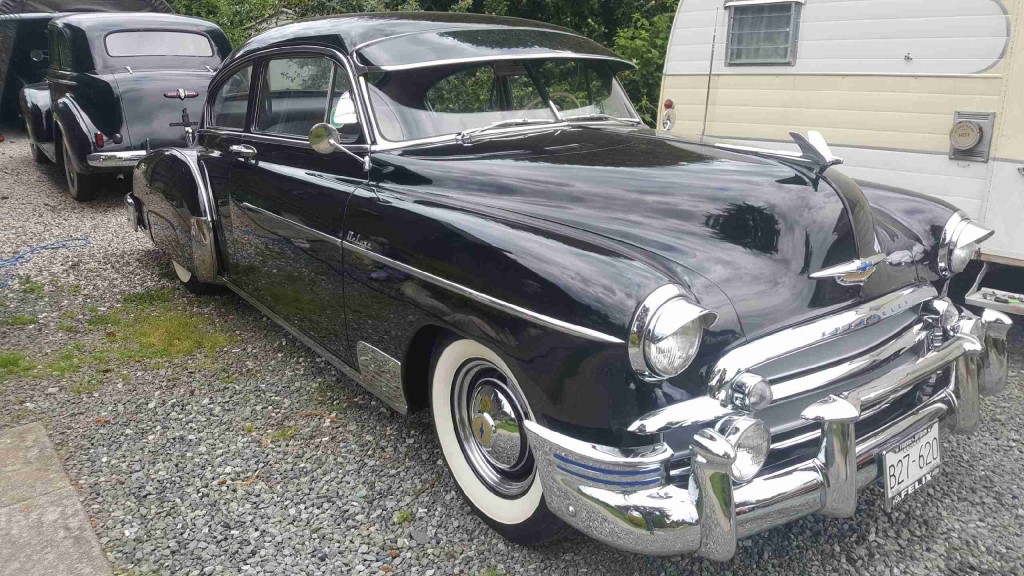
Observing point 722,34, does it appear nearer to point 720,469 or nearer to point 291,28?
point 291,28

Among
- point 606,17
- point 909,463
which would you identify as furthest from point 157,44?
point 909,463

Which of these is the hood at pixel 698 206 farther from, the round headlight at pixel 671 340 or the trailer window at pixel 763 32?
the trailer window at pixel 763 32

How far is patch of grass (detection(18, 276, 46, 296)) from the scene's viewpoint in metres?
5.23

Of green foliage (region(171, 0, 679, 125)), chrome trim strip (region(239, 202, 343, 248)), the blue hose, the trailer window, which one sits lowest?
the blue hose

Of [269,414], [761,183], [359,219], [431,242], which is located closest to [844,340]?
[761,183]

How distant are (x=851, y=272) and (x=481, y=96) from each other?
169 cm

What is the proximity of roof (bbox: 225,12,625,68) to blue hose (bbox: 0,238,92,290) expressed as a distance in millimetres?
3103

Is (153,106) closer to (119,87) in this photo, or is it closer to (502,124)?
(119,87)

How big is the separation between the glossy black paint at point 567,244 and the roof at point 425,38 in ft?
0.10

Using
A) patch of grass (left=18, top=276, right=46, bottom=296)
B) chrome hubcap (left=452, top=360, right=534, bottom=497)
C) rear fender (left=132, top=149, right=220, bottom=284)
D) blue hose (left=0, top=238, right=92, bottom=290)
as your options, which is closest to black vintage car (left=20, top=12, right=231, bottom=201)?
blue hose (left=0, top=238, right=92, bottom=290)

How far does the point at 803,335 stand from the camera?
2.15 metres

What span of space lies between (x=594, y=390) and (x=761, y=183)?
102 centimetres

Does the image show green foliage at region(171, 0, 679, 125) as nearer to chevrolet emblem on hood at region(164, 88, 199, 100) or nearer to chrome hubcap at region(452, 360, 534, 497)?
chevrolet emblem on hood at region(164, 88, 199, 100)

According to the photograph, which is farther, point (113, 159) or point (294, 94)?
point (113, 159)
